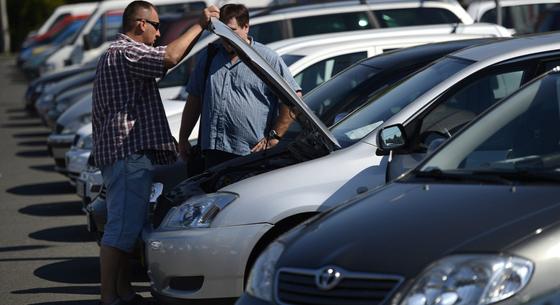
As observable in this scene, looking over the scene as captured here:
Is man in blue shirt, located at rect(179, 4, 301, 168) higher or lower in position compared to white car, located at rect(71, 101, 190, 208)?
higher

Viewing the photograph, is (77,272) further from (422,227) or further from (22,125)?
(22,125)

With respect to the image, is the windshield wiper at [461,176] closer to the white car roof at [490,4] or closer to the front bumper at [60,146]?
the front bumper at [60,146]

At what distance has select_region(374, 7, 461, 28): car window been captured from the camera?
13.5 metres

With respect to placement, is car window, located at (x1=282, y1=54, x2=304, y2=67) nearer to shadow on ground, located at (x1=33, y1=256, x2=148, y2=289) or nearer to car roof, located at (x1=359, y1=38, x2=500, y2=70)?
car roof, located at (x1=359, y1=38, x2=500, y2=70)

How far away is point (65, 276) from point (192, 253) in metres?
2.75

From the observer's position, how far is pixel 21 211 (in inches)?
504

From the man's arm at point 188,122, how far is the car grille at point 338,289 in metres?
3.55

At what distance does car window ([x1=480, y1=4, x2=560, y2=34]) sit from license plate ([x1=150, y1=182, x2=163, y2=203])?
344 inches

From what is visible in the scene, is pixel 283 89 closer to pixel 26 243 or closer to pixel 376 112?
pixel 376 112

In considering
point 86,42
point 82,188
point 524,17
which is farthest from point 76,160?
point 86,42

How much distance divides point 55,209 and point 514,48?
7066 mm

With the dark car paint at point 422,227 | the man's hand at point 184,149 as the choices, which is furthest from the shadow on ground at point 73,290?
the dark car paint at point 422,227

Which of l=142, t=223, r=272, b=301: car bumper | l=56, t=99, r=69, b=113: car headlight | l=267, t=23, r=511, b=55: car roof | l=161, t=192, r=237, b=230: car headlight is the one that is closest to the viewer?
l=142, t=223, r=272, b=301: car bumper

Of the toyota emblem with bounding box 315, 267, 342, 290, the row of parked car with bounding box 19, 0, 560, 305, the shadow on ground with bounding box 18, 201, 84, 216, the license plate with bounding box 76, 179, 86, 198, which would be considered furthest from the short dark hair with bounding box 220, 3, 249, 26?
the shadow on ground with bounding box 18, 201, 84, 216
